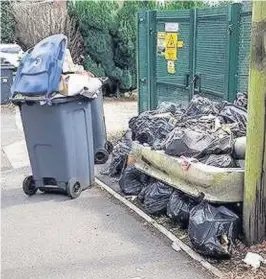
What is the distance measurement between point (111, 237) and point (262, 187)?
1458 millimetres

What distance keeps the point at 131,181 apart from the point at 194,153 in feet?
4.49

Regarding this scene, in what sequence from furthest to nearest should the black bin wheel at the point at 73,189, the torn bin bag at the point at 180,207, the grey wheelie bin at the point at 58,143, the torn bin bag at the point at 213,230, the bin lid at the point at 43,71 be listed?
1. the black bin wheel at the point at 73,189
2. the grey wheelie bin at the point at 58,143
3. the bin lid at the point at 43,71
4. the torn bin bag at the point at 180,207
5. the torn bin bag at the point at 213,230

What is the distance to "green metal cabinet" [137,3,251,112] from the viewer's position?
6.45 meters

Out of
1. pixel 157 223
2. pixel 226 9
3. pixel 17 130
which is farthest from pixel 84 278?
pixel 17 130

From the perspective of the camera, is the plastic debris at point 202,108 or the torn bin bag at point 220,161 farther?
the plastic debris at point 202,108

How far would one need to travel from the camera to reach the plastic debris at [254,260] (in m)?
3.90

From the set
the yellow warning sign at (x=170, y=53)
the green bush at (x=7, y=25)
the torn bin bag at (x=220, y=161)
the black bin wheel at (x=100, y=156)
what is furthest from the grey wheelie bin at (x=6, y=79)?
the torn bin bag at (x=220, y=161)

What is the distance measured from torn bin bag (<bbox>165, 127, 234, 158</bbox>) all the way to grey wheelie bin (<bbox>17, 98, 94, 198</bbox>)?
138cm

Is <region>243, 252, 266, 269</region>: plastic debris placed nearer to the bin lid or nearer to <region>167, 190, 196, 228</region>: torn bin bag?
<region>167, 190, 196, 228</region>: torn bin bag

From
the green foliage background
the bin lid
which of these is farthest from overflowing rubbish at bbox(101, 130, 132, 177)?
the green foliage background

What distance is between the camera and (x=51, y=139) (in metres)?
5.84

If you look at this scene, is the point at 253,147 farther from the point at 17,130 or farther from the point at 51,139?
the point at 17,130

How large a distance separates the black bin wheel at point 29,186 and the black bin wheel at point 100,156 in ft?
4.88

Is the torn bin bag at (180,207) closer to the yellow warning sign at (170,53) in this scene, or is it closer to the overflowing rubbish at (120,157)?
the overflowing rubbish at (120,157)
